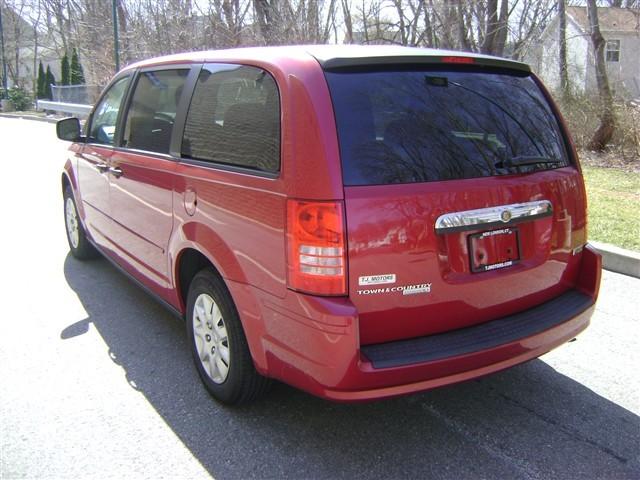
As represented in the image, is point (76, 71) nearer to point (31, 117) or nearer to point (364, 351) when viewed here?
point (31, 117)

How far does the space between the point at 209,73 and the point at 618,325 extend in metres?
3.41

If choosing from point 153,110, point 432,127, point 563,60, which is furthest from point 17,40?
point 432,127

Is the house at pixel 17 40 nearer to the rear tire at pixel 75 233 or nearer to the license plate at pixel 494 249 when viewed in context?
the rear tire at pixel 75 233

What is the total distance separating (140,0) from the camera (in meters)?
22.9

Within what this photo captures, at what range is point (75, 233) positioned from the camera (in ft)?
18.8

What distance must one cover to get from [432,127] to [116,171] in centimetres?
255

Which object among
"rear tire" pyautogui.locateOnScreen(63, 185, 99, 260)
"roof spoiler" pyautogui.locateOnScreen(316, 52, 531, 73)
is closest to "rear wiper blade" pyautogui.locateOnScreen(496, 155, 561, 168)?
"roof spoiler" pyautogui.locateOnScreen(316, 52, 531, 73)

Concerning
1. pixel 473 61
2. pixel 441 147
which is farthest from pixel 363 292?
pixel 473 61

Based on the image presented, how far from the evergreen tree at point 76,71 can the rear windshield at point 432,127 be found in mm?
34926

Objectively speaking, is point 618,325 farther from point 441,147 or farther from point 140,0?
point 140,0

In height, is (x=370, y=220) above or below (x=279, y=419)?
above

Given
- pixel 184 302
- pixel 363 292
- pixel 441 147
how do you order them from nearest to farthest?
pixel 363 292
pixel 441 147
pixel 184 302

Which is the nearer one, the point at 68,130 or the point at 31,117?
the point at 68,130

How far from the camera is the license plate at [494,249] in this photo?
2.60 m
